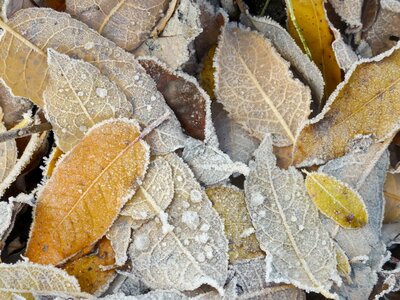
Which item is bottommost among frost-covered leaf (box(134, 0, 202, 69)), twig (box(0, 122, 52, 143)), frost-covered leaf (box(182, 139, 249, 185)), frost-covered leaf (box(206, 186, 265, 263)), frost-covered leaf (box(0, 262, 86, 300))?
frost-covered leaf (box(0, 262, 86, 300))

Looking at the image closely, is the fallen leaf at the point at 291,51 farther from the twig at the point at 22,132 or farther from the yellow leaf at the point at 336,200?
the twig at the point at 22,132

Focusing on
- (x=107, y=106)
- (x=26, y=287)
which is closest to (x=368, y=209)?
(x=107, y=106)

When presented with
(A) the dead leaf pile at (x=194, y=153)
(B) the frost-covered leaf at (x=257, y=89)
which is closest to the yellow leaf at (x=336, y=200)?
(A) the dead leaf pile at (x=194, y=153)

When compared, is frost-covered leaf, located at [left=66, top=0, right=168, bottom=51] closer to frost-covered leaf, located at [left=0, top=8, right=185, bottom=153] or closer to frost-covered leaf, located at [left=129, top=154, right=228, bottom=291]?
frost-covered leaf, located at [left=0, top=8, right=185, bottom=153]

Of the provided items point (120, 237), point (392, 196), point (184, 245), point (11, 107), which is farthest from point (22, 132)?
point (392, 196)

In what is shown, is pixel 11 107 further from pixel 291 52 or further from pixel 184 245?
pixel 291 52

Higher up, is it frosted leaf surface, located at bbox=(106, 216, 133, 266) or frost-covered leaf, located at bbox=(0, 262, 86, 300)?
frosted leaf surface, located at bbox=(106, 216, 133, 266)

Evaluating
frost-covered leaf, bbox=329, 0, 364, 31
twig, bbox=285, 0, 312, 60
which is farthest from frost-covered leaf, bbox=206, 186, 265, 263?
frost-covered leaf, bbox=329, 0, 364, 31

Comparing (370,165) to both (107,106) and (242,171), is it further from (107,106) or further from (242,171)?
(107,106)
